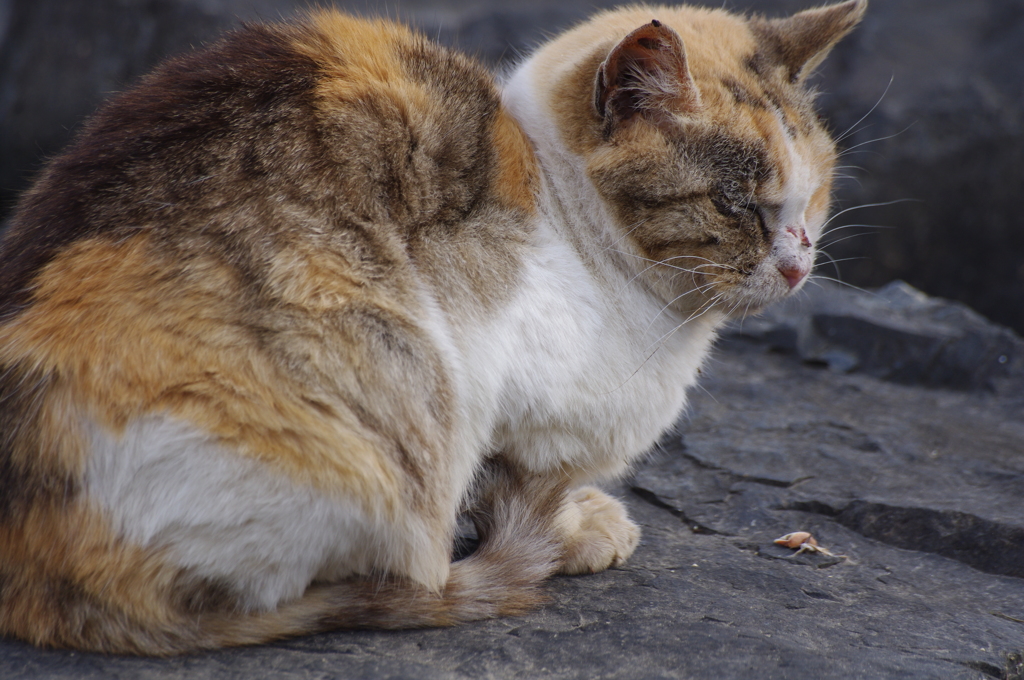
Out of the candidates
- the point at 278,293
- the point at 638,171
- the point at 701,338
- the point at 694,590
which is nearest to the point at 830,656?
the point at 694,590

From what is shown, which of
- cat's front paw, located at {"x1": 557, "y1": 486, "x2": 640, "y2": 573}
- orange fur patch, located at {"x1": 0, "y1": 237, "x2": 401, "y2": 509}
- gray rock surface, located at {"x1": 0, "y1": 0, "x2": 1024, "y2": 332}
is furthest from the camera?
gray rock surface, located at {"x1": 0, "y1": 0, "x2": 1024, "y2": 332}

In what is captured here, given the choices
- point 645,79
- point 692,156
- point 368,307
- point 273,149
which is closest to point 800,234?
point 692,156

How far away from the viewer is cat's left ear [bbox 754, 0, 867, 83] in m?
2.29

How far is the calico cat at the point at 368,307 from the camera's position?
1.65m

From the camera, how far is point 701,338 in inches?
91.5

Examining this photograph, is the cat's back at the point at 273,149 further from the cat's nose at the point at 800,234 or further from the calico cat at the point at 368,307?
the cat's nose at the point at 800,234

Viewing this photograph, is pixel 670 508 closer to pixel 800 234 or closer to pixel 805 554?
pixel 805 554

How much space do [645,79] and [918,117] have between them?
11.6 ft

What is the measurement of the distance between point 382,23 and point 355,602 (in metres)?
1.32

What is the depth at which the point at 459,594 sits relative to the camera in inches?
75.9

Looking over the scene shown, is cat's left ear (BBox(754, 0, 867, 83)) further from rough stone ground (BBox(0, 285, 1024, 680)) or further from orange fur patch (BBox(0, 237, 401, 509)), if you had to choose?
orange fur patch (BBox(0, 237, 401, 509))

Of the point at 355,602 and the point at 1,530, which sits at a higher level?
the point at 1,530

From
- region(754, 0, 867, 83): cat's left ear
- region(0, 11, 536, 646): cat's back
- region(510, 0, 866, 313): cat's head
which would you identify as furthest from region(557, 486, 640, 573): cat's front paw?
region(754, 0, 867, 83): cat's left ear

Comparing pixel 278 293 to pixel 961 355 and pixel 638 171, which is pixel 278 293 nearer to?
pixel 638 171
